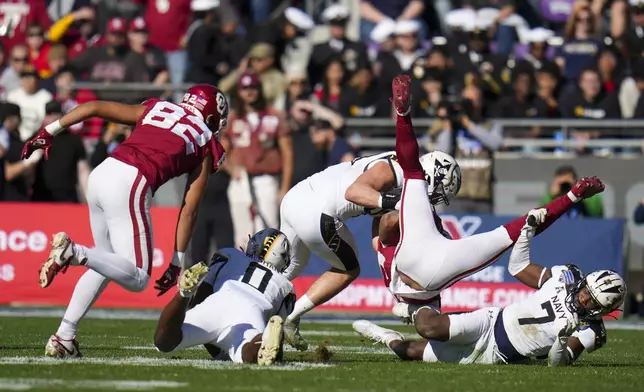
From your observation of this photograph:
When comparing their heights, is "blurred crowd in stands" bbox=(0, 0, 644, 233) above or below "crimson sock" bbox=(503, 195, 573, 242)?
below

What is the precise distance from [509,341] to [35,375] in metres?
3.10

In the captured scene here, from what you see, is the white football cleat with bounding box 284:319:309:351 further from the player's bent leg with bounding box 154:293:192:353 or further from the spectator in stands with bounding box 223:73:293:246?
the spectator in stands with bounding box 223:73:293:246

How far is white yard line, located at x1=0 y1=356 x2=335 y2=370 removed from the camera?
770cm

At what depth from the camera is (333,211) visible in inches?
386

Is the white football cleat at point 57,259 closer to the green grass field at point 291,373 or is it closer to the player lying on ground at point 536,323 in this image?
the green grass field at point 291,373

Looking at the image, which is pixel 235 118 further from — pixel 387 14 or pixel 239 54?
pixel 387 14

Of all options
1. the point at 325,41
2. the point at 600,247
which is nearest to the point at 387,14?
the point at 325,41

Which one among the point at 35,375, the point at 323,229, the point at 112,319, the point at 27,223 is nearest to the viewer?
the point at 35,375

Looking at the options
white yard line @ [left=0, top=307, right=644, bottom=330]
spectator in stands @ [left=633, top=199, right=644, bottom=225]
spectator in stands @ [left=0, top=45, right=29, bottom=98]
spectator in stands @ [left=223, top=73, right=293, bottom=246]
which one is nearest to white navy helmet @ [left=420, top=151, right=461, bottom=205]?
white yard line @ [left=0, top=307, right=644, bottom=330]

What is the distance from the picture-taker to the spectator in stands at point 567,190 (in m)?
14.5

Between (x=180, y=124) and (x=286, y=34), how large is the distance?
31.6 feet

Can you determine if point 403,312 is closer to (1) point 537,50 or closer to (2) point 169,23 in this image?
(1) point 537,50

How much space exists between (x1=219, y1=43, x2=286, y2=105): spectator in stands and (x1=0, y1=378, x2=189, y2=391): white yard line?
29.9 feet

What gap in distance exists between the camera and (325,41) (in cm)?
1812
